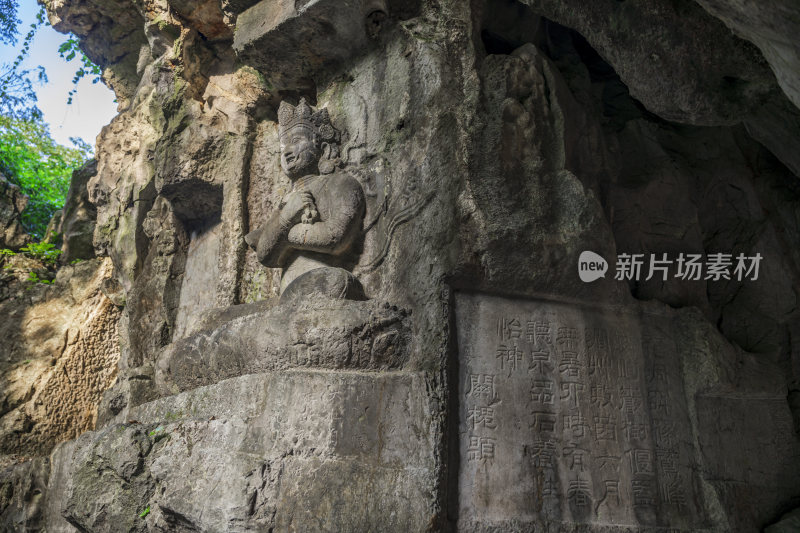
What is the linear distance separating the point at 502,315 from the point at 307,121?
2280mm

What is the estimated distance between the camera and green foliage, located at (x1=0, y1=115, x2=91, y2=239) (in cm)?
1102

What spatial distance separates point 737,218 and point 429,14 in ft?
10.3

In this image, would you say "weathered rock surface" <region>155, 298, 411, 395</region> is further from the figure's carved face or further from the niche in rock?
the niche in rock

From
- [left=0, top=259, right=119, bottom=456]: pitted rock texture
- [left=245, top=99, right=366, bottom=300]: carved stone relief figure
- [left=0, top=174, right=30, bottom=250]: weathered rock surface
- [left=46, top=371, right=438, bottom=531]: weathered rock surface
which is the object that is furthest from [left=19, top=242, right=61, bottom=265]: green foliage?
[left=46, top=371, right=438, bottom=531]: weathered rock surface

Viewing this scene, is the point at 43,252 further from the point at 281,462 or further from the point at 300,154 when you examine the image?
the point at 281,462

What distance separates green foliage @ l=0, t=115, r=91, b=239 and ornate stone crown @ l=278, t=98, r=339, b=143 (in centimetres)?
738

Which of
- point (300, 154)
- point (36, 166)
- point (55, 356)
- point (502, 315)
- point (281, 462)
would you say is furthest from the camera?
point (36, 166)

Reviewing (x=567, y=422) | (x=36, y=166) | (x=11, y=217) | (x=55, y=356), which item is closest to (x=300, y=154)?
(x=567, y=422)

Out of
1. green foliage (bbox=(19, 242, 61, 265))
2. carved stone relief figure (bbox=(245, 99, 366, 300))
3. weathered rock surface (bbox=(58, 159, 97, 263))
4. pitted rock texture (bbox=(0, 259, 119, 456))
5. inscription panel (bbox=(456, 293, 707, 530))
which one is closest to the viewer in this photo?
inscription panel (bbox=(456, 293, 707, 530))

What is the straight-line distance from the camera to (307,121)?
5.16 m

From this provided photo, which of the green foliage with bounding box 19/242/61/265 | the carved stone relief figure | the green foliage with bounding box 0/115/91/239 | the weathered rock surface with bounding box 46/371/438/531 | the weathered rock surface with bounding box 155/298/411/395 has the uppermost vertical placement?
the green foliage with bounding box 0/115/91/239

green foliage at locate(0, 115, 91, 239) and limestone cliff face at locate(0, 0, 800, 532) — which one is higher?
green foliage at locate(0, 115, 91, 239)

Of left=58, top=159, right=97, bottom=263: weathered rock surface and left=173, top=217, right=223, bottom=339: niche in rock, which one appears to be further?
left=58, top=159, right=97, bottom=263: weathered rock surface

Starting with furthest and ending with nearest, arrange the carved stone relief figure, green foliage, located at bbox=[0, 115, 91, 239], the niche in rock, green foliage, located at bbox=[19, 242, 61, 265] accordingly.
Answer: green foliage, located at bbox=[0, 115, 91, 239] → green foliage, located at bbox=[19, 242, 61, 265] → the niche in rock → the carved stone relief figure
